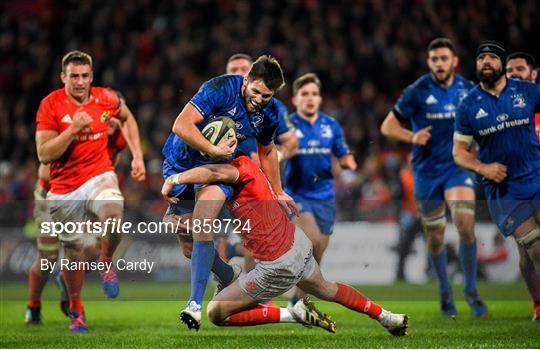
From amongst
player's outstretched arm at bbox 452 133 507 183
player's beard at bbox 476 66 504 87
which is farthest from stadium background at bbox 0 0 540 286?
player's beard at bbox 476 66 504 87

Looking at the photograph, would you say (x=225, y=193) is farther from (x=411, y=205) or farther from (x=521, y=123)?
(x=411, y=205)

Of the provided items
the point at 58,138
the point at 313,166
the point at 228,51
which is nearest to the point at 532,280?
the point at 313,166

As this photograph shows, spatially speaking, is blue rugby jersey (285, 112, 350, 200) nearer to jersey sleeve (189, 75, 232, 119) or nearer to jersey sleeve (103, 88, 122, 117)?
jersey sleeve (103, 88, 122, 117)

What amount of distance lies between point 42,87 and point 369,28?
276 inches

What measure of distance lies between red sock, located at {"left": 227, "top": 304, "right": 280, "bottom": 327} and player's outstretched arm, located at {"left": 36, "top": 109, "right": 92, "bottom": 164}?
230cm

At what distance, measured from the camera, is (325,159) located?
35.1 ft

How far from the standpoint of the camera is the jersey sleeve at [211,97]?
23.7 feet

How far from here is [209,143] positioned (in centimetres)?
708

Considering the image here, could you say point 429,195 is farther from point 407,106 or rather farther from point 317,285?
point 317,285

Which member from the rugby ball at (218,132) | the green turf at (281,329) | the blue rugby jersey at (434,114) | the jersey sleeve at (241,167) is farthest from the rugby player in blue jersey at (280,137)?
the rugby ball at (218,132)

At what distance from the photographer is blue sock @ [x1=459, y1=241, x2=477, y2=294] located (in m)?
9.68

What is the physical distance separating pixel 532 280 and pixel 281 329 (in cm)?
245

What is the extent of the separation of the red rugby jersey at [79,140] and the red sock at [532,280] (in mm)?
4158

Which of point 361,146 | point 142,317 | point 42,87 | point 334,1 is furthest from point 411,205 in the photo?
point 42,87
